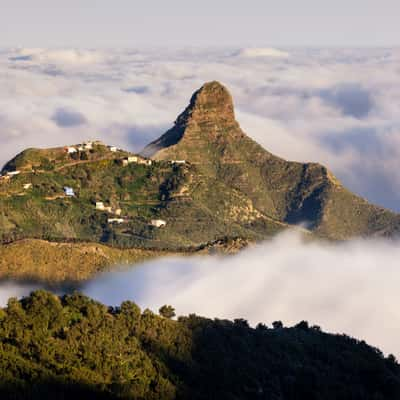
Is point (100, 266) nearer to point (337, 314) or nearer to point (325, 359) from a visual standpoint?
point (337, 314)

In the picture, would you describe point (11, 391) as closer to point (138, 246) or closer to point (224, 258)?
point (224, 258)

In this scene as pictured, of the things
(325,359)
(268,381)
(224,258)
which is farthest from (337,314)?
(268,381)

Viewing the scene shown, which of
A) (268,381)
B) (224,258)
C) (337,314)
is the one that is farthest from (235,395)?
(224,258)

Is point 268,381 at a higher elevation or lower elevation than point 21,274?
higher

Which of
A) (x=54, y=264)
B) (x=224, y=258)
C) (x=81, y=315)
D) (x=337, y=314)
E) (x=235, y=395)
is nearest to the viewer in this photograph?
(x=235, y=395)

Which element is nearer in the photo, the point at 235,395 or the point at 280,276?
the point at 235,395

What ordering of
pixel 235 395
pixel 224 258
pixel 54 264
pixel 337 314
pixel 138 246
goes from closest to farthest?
1. pixel 235 395
2. pixel 337 314
3. pixel 54 264
4. pixel 224 258
5. pixel 138 246
